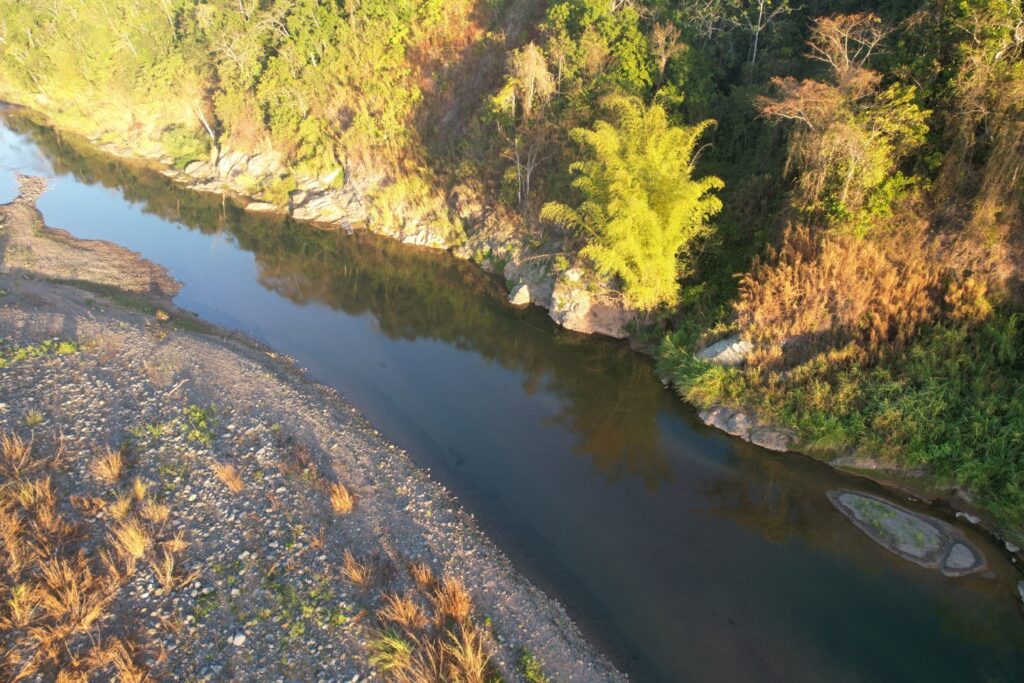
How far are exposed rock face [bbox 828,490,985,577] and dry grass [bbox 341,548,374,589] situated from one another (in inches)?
424

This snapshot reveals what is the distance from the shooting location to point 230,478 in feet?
39.6

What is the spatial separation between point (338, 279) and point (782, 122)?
1908cm

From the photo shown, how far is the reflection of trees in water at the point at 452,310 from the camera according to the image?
15789 millimetres

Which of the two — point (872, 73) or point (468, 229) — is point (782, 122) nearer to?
point (872, 73)

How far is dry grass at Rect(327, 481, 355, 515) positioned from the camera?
11.7m

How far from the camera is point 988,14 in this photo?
12883 millimetres

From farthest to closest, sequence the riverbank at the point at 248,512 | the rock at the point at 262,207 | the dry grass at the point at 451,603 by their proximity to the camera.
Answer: the rock at the point at 262,207
the dry grass at the point at 451,603
the riverbank at the point at 248,512

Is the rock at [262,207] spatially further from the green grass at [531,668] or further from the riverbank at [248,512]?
the green grass at [531,668]

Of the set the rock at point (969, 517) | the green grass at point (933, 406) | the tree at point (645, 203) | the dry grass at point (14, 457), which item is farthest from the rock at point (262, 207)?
the rock at point (969, 517)

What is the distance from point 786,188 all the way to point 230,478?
1810cm

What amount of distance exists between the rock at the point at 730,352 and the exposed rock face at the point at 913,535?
4.35 m

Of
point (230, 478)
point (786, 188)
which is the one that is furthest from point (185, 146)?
point (786, 188)

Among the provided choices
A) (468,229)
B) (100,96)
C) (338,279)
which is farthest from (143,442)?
(100,96)

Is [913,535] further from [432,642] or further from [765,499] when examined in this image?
[432,642]
